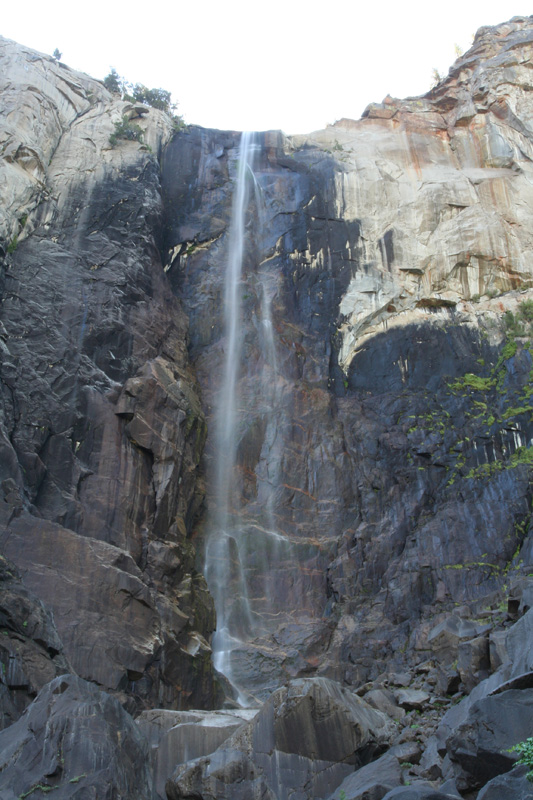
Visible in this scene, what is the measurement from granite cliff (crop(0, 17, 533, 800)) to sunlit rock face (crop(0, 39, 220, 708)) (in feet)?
0.27

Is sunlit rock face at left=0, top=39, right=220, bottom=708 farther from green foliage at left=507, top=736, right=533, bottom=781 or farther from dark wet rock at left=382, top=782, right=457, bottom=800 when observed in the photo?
green foliage at left=507, top=736, right=533, bottom=781

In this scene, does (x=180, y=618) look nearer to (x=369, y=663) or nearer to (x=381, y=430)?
(x=369, y=663)

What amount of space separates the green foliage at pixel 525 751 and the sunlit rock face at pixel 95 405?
25.8ft

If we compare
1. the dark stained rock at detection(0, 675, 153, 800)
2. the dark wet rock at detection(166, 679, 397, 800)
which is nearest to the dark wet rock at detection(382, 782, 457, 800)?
the dark stained rock at detection(0, 675, 153, 800)

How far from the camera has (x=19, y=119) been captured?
26.5 meters

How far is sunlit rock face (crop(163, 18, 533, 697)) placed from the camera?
20141 millimetres

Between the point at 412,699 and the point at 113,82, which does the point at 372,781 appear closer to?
the point at 412,699

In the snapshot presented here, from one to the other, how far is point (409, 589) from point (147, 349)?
11.6 metres

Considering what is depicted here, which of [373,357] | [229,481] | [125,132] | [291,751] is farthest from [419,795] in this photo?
[125,132]

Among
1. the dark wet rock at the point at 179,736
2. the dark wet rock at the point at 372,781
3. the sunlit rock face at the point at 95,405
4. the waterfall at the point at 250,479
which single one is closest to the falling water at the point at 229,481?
the waterfall at the point at 250,479

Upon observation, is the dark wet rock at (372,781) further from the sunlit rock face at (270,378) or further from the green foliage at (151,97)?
the green foliage at (151,97)

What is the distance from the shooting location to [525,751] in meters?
7.69

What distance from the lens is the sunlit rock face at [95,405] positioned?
16469 mm

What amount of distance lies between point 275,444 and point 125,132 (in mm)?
15655
